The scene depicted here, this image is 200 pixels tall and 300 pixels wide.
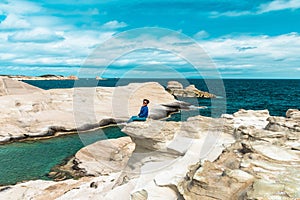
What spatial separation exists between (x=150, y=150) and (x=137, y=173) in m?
1.31

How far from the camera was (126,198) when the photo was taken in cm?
1118

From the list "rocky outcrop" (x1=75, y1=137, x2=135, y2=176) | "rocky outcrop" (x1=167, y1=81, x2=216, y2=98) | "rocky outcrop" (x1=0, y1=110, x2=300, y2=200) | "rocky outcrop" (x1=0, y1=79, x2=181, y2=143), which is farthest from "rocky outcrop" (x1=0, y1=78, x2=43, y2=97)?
"rocky outcrop" (x1=167, y1=81, x2=216, y2=98)

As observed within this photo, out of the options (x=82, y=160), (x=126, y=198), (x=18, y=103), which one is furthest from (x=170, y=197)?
(x=18, y=103)

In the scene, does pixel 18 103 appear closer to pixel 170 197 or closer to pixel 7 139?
pixel 7 139

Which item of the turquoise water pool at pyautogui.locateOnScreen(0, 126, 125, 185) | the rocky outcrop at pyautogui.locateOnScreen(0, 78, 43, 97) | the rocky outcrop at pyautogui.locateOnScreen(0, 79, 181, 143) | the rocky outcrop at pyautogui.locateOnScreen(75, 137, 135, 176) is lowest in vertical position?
the turquoise water pool at pyautogui.locateOnScreen(0, 126, 125, 185)

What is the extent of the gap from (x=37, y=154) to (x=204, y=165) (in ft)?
68.0

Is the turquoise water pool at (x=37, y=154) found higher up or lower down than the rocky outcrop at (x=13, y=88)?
lower down

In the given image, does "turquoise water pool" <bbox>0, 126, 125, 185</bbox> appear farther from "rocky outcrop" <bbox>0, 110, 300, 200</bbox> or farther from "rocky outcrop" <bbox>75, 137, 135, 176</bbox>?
"rocky outcrop" <bbox>0, 110, 300, 200</bbox>

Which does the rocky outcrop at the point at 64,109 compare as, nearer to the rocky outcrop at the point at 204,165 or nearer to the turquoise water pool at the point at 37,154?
the turquoise water pool at the point at 37,154

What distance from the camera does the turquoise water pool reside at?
2072cm

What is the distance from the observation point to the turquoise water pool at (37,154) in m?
20.7

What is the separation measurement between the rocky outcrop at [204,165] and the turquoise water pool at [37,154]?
353 centimetres

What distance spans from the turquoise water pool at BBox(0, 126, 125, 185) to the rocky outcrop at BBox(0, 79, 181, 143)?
209cm

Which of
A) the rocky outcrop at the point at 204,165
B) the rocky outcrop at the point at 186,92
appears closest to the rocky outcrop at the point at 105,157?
the rocky outcrop at the point at 204,165
